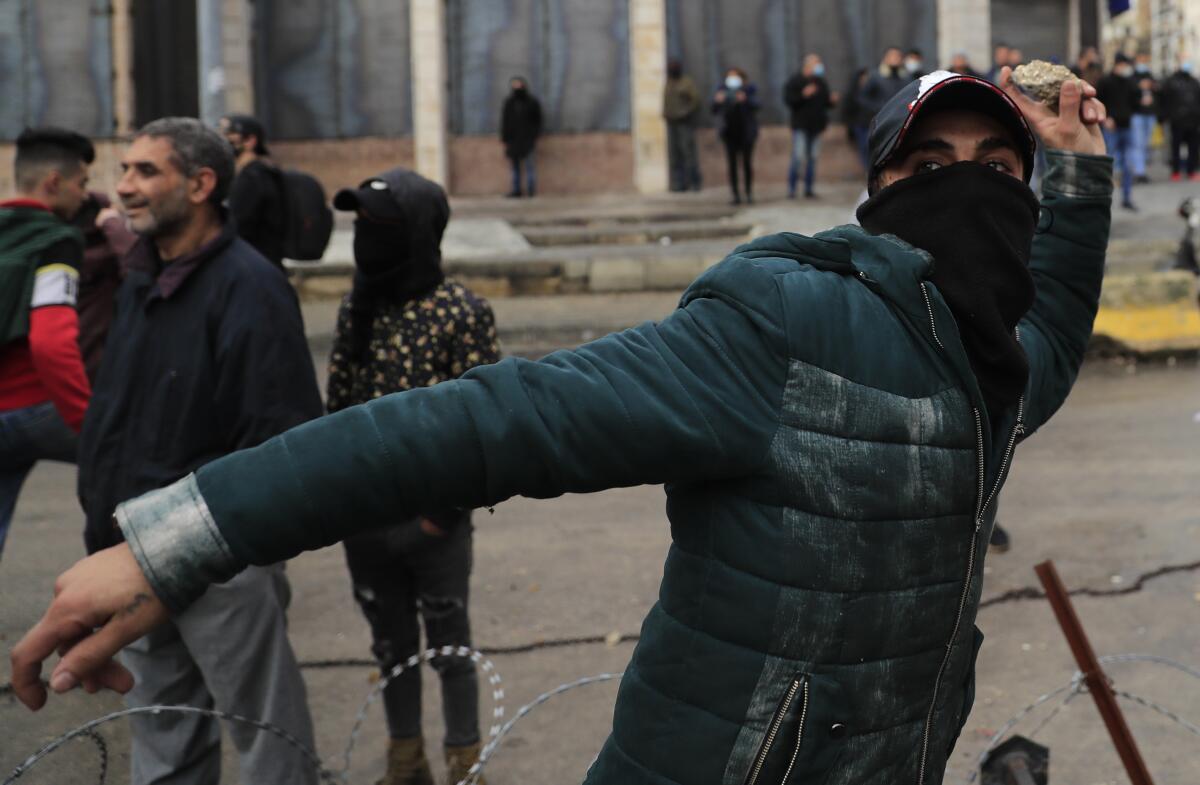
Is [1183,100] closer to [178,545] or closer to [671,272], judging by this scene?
[671,272]

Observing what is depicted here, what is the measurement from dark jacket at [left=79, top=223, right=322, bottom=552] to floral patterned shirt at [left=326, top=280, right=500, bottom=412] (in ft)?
1.83

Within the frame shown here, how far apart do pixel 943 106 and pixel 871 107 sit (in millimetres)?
19370

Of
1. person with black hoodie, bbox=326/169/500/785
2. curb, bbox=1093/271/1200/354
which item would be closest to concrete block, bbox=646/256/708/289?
curb, bbox=1093/271/1200/354

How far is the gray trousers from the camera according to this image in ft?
13.2

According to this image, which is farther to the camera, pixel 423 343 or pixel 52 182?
pixel 52 182

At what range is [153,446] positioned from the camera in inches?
158

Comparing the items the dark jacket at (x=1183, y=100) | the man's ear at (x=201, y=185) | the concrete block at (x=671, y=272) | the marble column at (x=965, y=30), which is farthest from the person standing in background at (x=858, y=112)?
the man's ear at (x=201, y=185)

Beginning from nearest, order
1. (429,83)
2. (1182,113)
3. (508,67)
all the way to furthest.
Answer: (1182,113)
(429,83)
(508,67)

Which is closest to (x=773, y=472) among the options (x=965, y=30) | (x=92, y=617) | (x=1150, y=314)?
(x=92, y=617)

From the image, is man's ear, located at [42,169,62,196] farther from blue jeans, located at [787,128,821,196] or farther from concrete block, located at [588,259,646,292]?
blue jeans, located at [787,128,821,196]

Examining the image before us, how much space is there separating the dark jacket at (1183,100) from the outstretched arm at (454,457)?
2190cm

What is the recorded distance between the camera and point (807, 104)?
2098 centimetres

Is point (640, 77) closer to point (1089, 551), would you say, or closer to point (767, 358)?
point (1089, 551)

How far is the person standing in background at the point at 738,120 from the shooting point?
20619 mm
